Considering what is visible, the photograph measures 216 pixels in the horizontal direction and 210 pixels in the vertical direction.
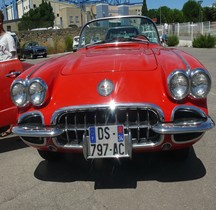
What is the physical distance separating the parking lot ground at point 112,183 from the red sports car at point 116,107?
37 cm

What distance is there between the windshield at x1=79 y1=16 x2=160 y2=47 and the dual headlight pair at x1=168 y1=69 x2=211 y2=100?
1.96 m

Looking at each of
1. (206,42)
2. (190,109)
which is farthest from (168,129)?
(206,42)

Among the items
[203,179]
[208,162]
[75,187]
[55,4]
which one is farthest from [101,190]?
[55,4]

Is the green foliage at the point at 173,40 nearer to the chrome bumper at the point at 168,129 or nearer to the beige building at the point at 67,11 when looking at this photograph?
the chrome bumper at the point at 168,129

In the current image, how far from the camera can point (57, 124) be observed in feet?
9.18

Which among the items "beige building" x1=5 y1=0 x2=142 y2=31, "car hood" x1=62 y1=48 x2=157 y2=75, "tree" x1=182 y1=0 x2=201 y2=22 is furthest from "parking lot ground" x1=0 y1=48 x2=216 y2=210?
"beige building" x1=5 y1=0 x2=142 y2=31

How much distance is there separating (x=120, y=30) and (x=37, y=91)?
2374mm

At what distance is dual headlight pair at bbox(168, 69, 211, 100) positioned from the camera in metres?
2.79

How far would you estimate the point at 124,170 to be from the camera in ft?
10.8

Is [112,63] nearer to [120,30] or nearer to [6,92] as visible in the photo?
[6,92]

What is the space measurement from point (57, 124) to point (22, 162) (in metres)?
1.17

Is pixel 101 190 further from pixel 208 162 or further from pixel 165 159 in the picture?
pixel 208 162

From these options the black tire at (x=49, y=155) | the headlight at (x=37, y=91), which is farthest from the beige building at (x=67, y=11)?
the headlight at (x=37, y=91)

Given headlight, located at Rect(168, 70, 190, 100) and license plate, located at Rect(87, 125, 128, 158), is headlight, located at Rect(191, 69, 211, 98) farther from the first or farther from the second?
license plate, located at Rect(87, 125, 128, 158)
